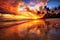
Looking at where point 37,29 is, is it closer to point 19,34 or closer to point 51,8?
point 19,34

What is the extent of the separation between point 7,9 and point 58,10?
106 centimetres

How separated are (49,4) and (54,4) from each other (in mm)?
104

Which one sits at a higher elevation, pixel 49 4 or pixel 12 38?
pixel 49 4

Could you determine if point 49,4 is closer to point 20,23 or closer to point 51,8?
point 51,8

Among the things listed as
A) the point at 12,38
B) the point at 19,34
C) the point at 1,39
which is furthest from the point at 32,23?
the point at 1,39

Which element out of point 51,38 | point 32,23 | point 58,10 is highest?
point 58,10

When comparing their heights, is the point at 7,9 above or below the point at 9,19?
above

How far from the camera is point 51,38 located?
92.5 inches

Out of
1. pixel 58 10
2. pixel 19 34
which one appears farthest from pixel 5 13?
pixel 58 10

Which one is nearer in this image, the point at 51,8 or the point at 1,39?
the point at 1,39

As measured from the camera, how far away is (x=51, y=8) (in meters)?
2.68

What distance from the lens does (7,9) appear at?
104 inches

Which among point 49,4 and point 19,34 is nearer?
point 19,34

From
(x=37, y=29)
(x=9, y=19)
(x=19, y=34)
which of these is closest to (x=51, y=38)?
(x=37, y=29)
